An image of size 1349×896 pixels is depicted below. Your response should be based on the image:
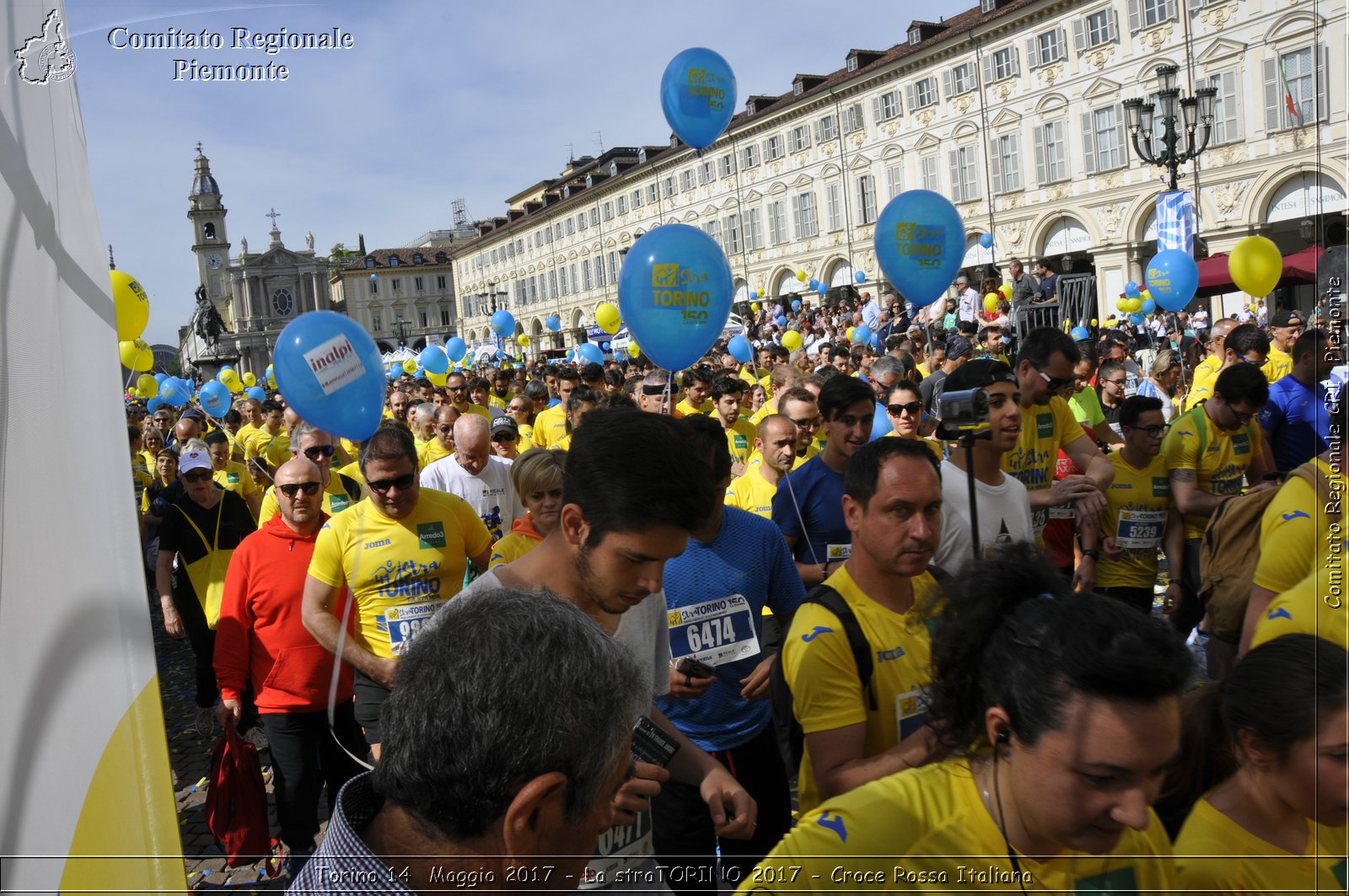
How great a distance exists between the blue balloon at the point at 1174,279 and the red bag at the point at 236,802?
1122 centimetres

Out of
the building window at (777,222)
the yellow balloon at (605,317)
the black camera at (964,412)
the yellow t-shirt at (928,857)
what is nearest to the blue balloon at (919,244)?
the black camera at (964,412)

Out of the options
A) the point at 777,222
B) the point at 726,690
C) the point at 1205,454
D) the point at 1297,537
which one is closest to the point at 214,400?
the point at 726,690

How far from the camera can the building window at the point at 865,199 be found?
142 ft

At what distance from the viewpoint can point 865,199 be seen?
143ft

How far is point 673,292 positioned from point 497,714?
210 inches

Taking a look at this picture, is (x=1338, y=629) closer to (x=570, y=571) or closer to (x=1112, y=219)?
(x=570, y=571)

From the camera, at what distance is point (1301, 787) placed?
1806 millimetres

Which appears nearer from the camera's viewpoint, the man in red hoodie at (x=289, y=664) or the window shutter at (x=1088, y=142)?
the man in red hoodie at (x=289, y=664)

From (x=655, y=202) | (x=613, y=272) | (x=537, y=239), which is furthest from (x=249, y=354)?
(x=655, y=202)

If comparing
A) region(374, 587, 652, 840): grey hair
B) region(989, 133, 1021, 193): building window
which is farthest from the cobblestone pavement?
region(989, 133, 1021, 193): building window

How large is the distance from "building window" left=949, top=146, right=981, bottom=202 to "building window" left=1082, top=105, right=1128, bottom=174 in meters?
4.85

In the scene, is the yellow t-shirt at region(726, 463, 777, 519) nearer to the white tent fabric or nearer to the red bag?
the red bag

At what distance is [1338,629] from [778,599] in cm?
180

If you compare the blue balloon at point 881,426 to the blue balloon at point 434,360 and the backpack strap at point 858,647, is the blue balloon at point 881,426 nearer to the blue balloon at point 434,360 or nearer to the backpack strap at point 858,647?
the backpack strap at point 858,647
